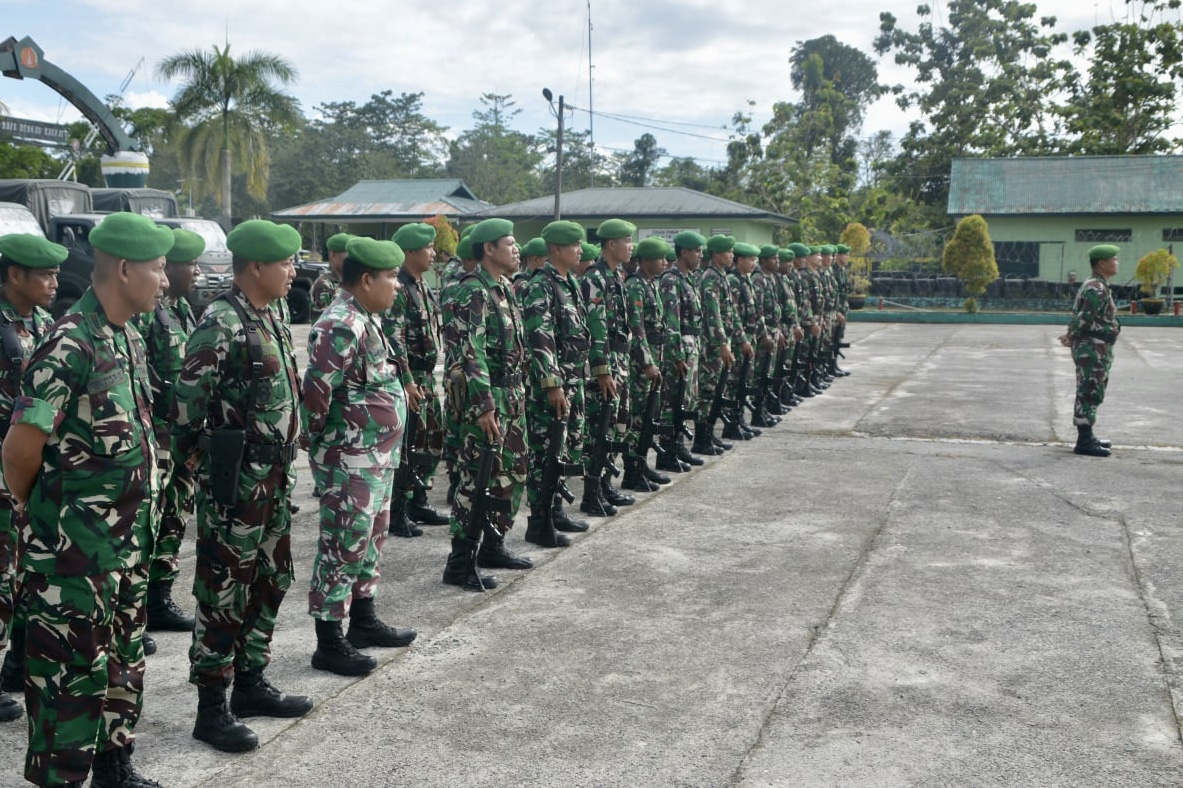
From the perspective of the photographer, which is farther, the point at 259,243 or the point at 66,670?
the point at 259,243

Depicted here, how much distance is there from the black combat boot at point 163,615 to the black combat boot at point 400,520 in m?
1.84

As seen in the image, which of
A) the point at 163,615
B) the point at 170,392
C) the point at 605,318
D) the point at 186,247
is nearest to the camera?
the point at 163,615

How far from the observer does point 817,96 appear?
223 ft

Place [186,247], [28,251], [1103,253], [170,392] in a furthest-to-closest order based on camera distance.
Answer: [1103,253]
[186,247]
[170,392]
[28,251]

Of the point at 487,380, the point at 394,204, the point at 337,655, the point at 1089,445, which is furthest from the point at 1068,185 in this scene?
the point at 337,655

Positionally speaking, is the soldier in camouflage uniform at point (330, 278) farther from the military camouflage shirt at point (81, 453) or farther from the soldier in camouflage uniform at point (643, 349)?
the military camouflage shirt at point (81, 453)

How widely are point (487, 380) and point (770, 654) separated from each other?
6.39 ft

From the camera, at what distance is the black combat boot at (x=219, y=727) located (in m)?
3.71

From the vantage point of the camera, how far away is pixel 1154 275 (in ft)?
99.1

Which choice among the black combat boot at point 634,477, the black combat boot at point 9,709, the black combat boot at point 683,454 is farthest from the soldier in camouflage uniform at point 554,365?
the black combat boot at point 9,709

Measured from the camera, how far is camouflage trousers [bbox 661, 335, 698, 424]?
28.9 feet

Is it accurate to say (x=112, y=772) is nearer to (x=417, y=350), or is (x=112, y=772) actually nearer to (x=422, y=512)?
(x=422, y=512)

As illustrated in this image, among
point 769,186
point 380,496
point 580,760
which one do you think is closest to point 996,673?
point 580,760

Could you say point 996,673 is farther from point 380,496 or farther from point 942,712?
point 380,496
